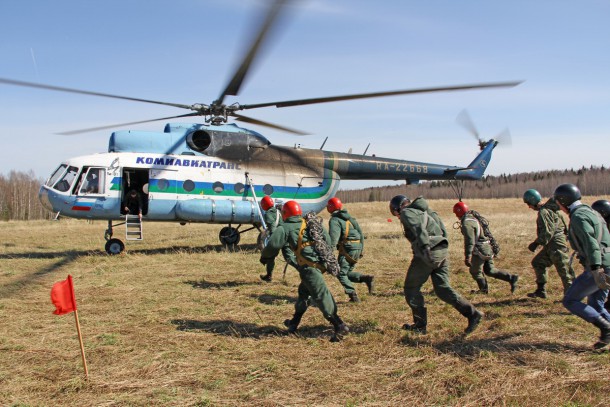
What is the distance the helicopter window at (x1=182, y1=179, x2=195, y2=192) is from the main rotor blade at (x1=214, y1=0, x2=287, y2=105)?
11.3 feet

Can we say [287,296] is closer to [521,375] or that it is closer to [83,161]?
[521,375]

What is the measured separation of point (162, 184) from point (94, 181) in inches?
69.7

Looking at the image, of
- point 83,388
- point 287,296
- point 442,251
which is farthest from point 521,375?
point 287,296

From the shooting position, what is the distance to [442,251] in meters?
6.11

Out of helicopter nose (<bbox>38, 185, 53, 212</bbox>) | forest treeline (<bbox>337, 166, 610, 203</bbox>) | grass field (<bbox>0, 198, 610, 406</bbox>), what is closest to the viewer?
grass field (<bbox>0, 198, 610, 406</bbox>)

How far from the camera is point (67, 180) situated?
13.6m

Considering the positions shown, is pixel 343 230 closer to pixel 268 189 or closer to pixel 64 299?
pixel 64 299

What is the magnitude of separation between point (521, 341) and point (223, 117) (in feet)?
28.0

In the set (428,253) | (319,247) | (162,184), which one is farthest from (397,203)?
(162,184)

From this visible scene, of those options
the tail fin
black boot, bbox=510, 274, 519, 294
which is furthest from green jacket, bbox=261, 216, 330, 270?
the tail fin

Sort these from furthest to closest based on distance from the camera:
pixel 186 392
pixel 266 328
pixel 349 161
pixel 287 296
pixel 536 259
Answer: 1. pixel 349 161
2. pixel 287 296
3. pixel 536 259
4. pixel 266 328
5. pixel 186 392

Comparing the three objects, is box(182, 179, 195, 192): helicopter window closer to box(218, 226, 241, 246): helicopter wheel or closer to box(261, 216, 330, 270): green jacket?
box(218, 226, 241, 246): helicopter wheel

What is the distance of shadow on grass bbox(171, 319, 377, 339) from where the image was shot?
21.3ft

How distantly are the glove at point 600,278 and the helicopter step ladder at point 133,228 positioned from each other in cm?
1124
